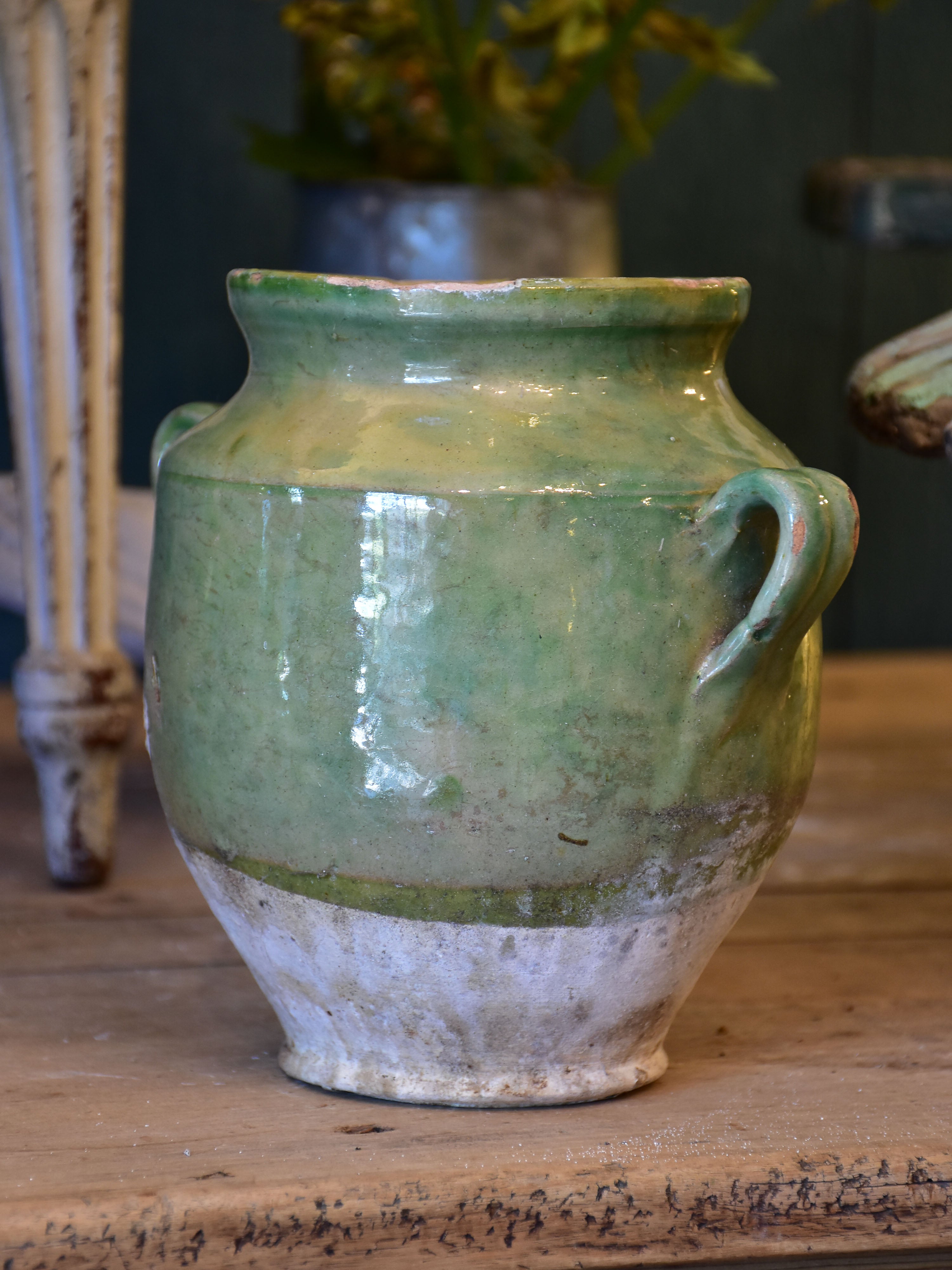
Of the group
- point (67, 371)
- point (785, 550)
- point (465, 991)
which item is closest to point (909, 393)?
point (785, 550)

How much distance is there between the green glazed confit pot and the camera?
51cm

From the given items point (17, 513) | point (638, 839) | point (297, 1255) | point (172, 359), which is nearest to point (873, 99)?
point (172, 359)

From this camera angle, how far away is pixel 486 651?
0.50 meters

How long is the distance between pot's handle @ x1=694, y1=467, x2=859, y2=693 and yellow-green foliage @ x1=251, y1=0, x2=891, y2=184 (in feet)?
1.69

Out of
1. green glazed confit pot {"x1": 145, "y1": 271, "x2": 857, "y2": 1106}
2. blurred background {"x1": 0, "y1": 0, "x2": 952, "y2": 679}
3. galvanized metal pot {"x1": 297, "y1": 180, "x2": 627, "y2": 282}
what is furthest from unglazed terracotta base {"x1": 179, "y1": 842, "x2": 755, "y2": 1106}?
blurred background {"x1": 0, "y1": 0, "x2": 952, "y2": 679}

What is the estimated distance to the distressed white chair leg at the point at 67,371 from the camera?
766mm

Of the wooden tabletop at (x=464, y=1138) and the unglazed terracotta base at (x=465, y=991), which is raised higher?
the unglazed terracotta base at (x=465, y=991)

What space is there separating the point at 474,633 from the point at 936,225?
804mm

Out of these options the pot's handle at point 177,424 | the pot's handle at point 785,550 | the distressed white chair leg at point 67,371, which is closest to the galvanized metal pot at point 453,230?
the distressed white chair leg at point 67,371

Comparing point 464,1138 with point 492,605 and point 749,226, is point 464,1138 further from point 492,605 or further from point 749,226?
point 749,226

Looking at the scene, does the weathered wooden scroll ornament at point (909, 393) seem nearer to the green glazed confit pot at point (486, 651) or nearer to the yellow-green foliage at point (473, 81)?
the green glazed confit pot at point (486, 651)

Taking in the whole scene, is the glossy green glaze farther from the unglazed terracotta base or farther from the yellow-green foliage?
the yellow-green foliage

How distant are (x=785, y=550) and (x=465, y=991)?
188 mm

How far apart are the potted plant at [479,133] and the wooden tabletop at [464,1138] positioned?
0.50 meters
